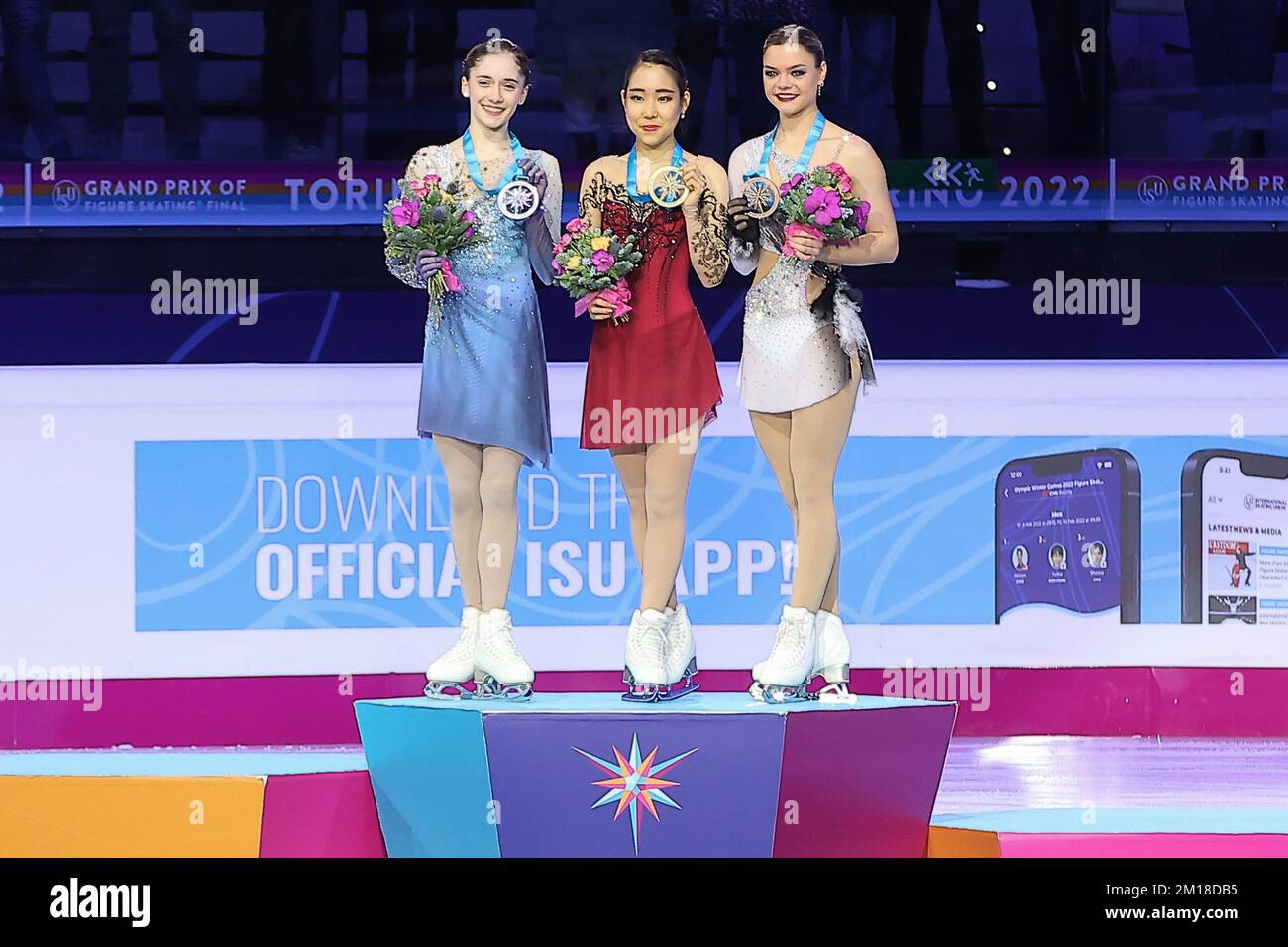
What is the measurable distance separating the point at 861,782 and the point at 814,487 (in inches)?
30.2

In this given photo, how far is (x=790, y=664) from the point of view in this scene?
179 inches

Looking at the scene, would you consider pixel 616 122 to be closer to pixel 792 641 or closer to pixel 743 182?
pixel 743 182

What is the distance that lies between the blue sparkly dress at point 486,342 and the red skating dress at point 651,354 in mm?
192

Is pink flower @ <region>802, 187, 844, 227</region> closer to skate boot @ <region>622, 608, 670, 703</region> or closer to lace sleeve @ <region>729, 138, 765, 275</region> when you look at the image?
lace sleeve @ <region>729, 138, 765, 275</region>

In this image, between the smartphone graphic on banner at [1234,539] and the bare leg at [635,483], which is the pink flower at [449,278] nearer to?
the bare leg at [635,483]

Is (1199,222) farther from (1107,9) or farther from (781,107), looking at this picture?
(781,107)

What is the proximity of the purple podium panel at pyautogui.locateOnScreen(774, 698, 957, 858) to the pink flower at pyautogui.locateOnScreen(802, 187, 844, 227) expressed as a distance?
121cm

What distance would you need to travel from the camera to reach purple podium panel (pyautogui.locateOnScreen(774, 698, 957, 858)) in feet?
13.8

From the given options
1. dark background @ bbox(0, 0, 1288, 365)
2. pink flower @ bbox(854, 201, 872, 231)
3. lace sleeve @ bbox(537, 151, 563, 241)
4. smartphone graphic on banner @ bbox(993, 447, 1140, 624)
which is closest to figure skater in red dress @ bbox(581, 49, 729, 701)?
lace sleeve @ bbox(537, 151, 563, 241)

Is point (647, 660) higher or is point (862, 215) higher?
point (862, 215)

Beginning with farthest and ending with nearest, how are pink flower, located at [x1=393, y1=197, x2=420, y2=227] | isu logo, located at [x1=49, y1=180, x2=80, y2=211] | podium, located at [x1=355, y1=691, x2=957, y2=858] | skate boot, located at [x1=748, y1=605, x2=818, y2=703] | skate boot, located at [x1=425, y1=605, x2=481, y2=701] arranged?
isu logo, located at [x1=49, y1=180, x2=80, y2=211], skate boot, located at [x1=425, y1=605, x2=481, y2=701], pink flower, located at [x1=393, y1=197, x2=420, y2=227], skate boot, located at [x1=748, y1=605, x2=818, y2=703], podium, located at [x1=355, y1=691, x2=957, y2=858]

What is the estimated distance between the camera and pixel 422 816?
4477 mm

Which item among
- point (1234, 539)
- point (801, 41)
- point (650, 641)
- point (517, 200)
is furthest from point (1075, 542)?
point (517, 200)

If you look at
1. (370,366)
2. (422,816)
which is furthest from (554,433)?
(422,816)
